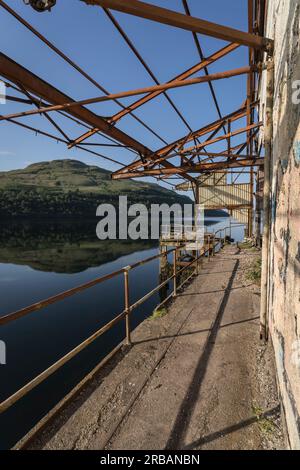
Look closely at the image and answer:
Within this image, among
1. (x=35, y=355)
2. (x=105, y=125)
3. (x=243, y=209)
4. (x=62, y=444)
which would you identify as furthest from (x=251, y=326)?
(x=243, y=209)

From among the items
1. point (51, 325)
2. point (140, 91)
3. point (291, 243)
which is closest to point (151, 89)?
point (140, 91)

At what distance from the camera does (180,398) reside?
2.80 meters

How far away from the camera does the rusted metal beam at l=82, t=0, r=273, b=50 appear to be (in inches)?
86.2

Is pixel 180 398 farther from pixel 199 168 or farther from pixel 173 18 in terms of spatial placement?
pixel 199 168

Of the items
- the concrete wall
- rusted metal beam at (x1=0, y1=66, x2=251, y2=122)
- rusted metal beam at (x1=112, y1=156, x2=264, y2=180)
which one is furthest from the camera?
rusted metal beam at (x1=112, y1=156, x2=264, y2=180)

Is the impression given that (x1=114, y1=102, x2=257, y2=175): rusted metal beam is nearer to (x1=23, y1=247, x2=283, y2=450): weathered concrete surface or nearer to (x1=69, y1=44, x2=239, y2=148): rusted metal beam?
(x1=69, y1=44, x2=239, y2=148): rusted metal beam

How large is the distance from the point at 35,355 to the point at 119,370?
9033 millimetres

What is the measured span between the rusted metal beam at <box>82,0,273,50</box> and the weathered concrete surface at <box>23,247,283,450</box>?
394 cm

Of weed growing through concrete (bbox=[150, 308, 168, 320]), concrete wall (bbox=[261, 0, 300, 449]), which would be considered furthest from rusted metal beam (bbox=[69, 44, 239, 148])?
weed growing through concrete (bbox=[150, 308, 168, 320])

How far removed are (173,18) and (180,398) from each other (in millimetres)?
3995

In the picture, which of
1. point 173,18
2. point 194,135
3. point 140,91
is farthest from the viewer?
point 194,135

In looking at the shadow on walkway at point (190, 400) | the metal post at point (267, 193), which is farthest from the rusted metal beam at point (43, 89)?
the shadow on walkway at point (190, 400)

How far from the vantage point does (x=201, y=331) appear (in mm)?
4395
